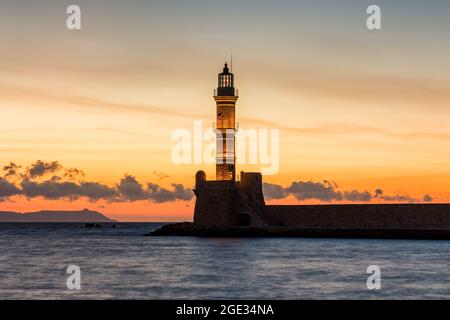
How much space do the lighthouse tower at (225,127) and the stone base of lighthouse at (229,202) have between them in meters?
1.01

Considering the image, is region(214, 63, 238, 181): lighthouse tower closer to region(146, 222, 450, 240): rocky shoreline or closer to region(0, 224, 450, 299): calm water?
region(146, 222, 450, 240): rocky shoreline

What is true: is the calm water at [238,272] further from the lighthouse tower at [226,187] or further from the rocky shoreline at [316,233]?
the lighthouse tower at [226,187]

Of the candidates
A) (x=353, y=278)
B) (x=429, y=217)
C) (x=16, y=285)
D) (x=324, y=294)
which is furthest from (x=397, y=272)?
(x=429, y=217)

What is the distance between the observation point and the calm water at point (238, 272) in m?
28.3

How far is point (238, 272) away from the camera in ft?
119

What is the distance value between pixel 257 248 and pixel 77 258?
1099 centimetres

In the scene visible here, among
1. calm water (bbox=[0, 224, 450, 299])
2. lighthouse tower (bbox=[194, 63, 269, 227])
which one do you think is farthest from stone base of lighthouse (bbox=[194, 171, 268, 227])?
calm water (bbox=[0, 224, 450, 299])

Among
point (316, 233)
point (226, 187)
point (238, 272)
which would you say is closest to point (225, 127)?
point (226, 187)

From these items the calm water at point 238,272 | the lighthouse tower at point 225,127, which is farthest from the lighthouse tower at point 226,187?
the calm water at point 238,272

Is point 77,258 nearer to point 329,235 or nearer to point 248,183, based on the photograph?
point 248,183

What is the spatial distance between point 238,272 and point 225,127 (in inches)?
918

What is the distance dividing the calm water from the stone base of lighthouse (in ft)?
14.8
